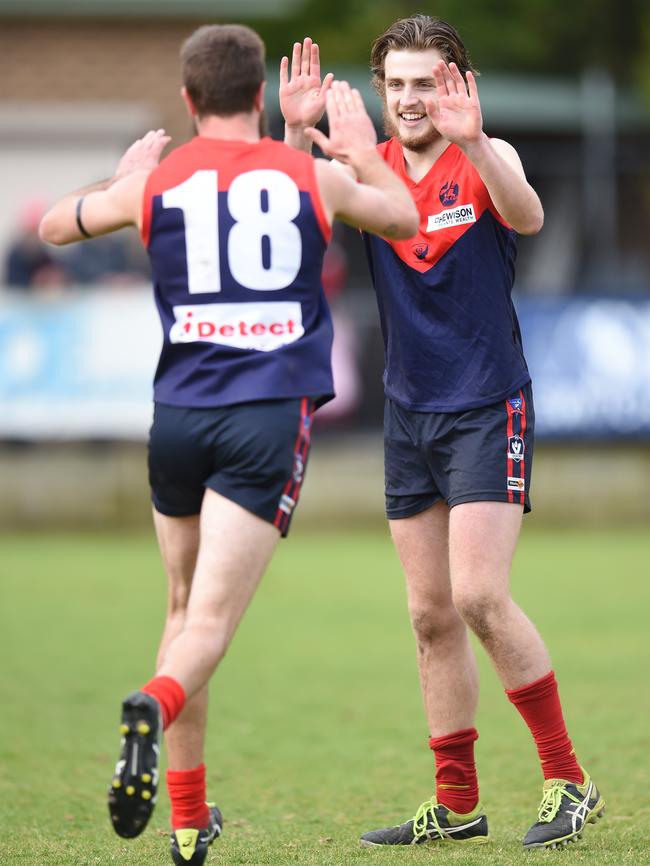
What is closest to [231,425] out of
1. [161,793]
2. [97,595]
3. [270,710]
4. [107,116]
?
[161,793]

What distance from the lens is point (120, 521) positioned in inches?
629

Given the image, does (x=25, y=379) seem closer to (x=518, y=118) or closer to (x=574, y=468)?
(x=574, y=468)

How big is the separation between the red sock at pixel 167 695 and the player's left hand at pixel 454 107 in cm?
194

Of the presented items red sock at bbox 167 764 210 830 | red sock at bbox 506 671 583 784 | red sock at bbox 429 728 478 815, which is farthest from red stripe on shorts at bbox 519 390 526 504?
red sock at bbox 167 764 210 830

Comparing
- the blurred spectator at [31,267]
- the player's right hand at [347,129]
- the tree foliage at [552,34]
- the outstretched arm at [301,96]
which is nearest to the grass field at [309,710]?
the player's right hand at [347,129]

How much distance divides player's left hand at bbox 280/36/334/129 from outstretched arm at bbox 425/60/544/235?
0.39m

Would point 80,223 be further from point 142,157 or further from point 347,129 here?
point 347,129

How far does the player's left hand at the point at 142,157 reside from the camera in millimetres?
4605

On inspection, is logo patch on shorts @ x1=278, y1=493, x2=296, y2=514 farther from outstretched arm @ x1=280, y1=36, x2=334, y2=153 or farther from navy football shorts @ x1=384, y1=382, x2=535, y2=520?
outstretched arm @ x1=280, y1=36, x2=334, y2=153

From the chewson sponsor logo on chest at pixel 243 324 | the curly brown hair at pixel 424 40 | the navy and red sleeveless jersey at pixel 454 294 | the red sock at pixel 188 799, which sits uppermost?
the curly brown hair at pixel 424 40

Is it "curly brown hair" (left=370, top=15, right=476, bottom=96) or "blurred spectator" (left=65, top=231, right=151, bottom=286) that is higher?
"blurred spectator" (left=65, top=231, right=151, bottom=286)

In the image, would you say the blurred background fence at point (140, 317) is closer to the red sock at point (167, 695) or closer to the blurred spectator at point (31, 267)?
the blurred spectator at point (31, 267)

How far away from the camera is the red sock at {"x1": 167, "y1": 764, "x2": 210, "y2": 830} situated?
4.49m

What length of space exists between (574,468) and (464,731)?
36.3 feet
